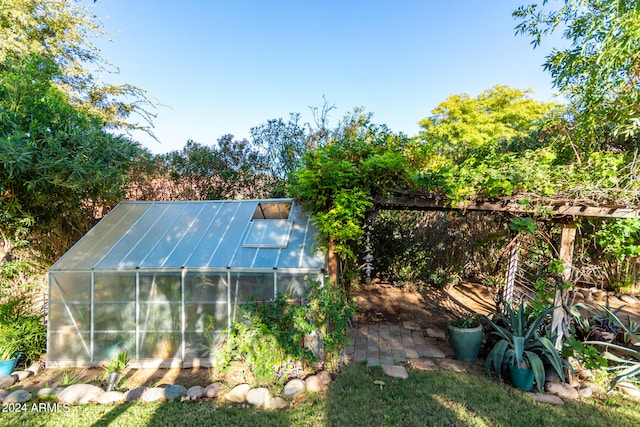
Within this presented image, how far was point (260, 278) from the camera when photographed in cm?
460

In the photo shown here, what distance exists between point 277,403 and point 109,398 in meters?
2.11

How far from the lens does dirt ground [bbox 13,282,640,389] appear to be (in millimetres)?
4312

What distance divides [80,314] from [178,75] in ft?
24.7

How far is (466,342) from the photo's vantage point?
472cm

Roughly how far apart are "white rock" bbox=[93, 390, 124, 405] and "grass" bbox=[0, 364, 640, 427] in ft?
0.31

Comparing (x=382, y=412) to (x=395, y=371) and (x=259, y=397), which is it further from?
(x=259, y=397)

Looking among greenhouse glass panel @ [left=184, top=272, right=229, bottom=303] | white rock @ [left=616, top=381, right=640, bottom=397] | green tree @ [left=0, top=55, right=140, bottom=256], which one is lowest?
white rock @ [left=616, top=381, right=640, bottom=397]

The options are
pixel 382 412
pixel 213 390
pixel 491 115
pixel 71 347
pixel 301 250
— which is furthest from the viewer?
pixel 491 115

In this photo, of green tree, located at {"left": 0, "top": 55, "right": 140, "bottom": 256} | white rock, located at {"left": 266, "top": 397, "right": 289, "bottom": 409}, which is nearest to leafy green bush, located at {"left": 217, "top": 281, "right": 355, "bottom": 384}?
white rock, located at {"left": 266, "top": 397, "right": 289, "bottom": 409}

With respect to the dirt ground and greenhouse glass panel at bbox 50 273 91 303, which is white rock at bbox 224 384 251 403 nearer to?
the dirt ground

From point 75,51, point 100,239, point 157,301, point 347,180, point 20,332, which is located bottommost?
point 20,332

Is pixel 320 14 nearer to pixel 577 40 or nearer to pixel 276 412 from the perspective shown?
pixel 577 40

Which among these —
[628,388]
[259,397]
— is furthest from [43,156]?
[628,388]

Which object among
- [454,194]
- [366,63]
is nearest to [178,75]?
[366,63]
